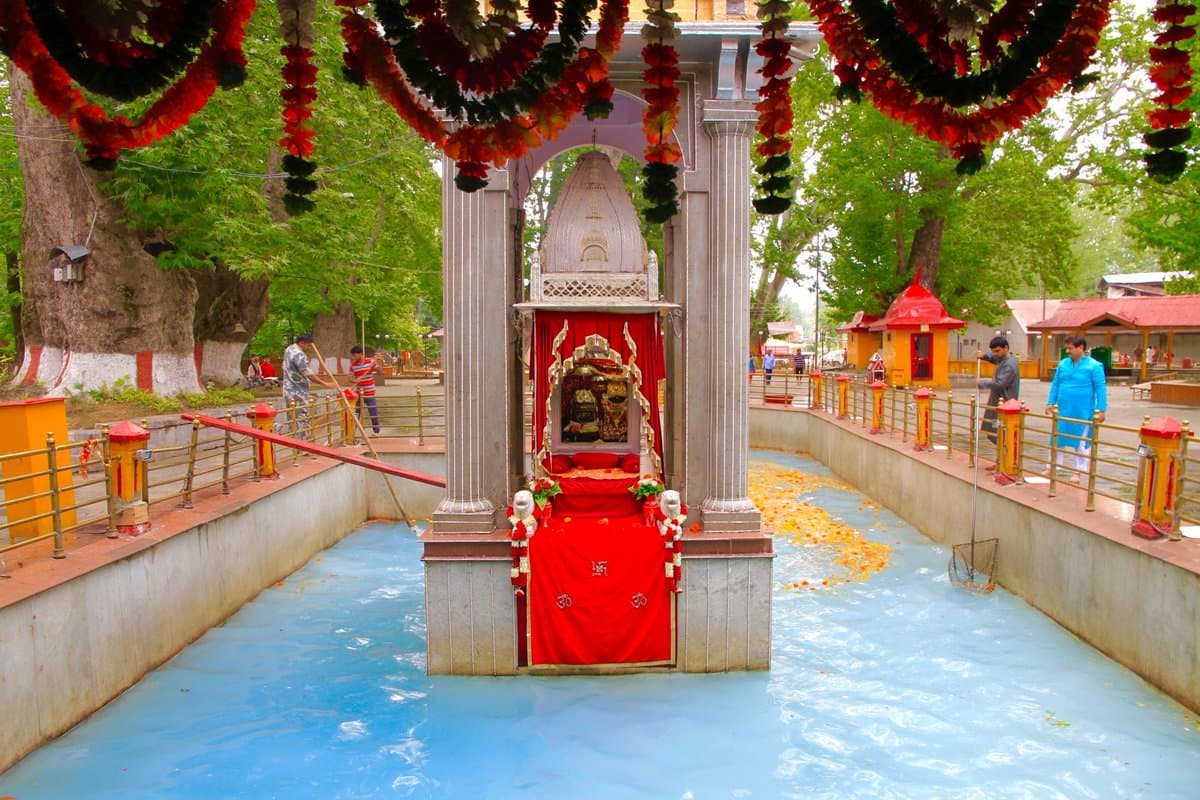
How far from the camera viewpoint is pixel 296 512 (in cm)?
1210

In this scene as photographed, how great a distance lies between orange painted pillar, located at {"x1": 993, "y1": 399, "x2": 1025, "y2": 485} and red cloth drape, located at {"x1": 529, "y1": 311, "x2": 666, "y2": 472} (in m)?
5.34

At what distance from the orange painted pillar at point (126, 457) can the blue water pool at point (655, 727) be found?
1.83 m

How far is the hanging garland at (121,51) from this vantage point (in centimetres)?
356

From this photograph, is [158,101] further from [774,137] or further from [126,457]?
[126,457]

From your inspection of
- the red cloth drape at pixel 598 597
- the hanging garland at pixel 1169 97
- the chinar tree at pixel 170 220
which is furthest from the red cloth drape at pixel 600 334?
the chinar tree at pixel 170 220

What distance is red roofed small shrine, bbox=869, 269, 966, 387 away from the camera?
26656 millimetres

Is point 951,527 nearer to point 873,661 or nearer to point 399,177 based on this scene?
point 873,661

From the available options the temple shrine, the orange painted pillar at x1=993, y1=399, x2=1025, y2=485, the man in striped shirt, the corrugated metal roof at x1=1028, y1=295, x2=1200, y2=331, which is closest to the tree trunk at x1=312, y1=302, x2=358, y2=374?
the man in striped shirt

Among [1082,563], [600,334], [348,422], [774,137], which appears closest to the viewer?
[774,137]

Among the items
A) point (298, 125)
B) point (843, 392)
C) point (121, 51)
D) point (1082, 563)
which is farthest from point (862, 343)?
point (121, 51)

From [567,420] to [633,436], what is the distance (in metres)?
0.77

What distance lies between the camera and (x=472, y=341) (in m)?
7.68

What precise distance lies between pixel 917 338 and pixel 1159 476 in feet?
68.4

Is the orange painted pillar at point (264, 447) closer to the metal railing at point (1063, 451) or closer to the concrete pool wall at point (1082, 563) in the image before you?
the metal railing at point (1063, 451)
